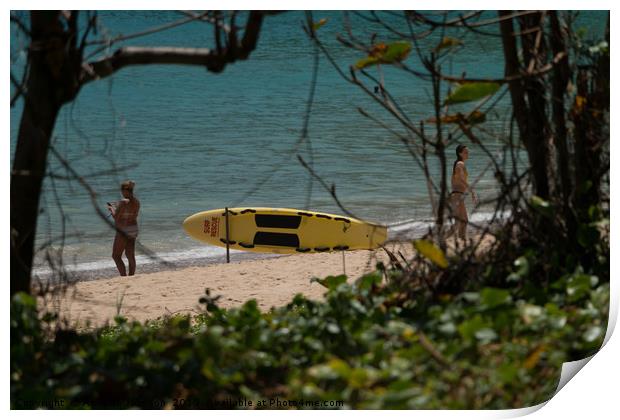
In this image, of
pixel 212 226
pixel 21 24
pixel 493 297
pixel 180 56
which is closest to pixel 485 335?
pixel 493 297

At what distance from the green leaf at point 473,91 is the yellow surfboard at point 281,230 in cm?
516

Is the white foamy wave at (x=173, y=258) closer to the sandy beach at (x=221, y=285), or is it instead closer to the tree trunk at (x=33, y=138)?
the sandy beach at (x=221, y=285)

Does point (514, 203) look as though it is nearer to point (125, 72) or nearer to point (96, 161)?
point (96, 161)

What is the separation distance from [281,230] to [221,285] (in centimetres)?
144

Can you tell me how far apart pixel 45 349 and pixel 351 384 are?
3.93 feet

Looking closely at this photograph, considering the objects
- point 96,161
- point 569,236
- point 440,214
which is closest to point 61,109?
point 440,214

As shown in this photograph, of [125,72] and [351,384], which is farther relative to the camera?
[125,72]

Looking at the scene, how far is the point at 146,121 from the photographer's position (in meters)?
15.4

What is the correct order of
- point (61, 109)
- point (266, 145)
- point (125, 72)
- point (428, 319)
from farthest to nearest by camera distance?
point (125, 72) < point (266, 145) < point (61, 109) < point (428, 319)

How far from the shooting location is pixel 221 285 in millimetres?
8195

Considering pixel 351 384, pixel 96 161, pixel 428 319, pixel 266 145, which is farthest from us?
pixel 266 145

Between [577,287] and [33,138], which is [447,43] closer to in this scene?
[577,287]

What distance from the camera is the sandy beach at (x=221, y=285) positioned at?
708 cm

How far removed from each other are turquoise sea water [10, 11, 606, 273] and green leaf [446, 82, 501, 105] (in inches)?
241
